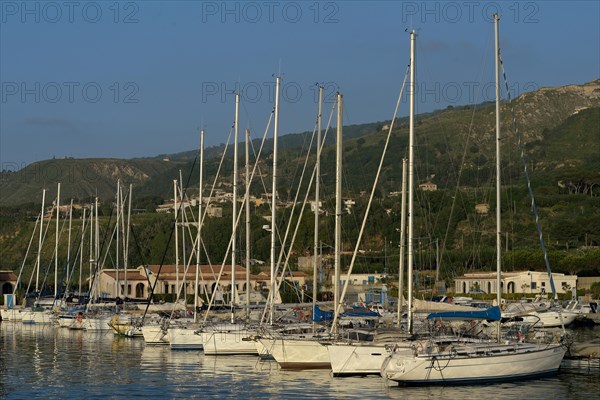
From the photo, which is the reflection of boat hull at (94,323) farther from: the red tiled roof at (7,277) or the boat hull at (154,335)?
the red tiled roof at (7,277)

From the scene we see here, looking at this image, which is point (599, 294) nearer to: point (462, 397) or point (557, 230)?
point (557, 230)

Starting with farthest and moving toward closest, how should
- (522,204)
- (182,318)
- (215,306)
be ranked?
(522,204)
(215,306)
(182,318)

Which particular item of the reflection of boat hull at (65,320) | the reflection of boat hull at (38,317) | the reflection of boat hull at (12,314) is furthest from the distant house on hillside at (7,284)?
the reflection of boat hull at (65,320)

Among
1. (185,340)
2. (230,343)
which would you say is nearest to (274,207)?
(230,343)

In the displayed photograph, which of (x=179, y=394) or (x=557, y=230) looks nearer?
(x=179, y=394)

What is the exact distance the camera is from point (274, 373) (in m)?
40.0

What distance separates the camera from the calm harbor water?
112ft

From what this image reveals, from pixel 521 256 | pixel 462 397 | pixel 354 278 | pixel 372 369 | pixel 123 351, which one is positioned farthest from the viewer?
pixel 354 278

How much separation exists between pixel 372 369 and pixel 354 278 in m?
75.7

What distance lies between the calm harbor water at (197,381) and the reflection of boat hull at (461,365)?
345mm

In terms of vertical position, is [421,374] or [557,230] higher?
[557,230]

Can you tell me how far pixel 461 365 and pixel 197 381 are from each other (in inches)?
389

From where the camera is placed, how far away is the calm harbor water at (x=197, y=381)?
112ft

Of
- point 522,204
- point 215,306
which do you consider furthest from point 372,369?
Answer: point 522,204
